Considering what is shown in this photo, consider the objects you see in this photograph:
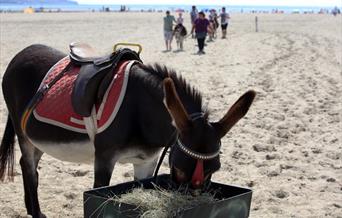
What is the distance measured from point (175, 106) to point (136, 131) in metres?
0.86

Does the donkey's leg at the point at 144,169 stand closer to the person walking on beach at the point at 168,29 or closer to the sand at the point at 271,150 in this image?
the sand at the point at 271,150

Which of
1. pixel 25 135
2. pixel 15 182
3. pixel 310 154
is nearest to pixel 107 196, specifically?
pixel 25 135

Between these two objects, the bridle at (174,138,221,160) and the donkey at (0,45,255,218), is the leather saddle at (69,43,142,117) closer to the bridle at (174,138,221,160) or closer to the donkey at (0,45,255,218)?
the donkey at (0,45,255,218)

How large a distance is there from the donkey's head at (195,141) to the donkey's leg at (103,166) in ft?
2.44

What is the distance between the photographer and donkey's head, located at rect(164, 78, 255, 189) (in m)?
2.96

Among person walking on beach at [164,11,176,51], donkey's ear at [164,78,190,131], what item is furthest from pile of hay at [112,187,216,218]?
person walking on beach at [164,11,176,51]

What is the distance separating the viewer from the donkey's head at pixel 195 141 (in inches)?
116

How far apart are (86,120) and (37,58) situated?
1150 mm

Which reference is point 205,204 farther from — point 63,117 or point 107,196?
point 63,117

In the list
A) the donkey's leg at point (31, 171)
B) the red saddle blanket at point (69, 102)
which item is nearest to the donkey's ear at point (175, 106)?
the red saddle blanket at point (69, 102)

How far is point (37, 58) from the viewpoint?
4.73 metres

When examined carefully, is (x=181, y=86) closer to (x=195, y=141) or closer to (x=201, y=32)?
(x=195, y=141)

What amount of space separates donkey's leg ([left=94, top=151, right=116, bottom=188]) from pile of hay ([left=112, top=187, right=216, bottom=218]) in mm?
663

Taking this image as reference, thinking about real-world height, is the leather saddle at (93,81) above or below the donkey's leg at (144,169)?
above
